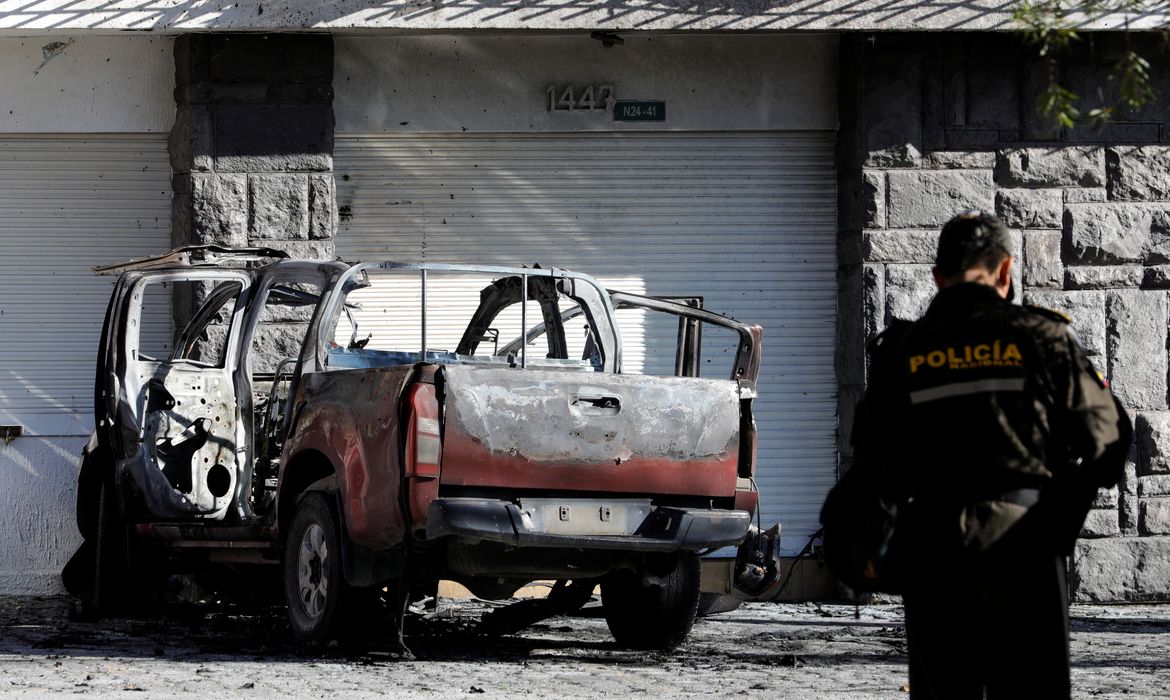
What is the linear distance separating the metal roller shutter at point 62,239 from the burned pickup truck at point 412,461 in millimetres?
1799

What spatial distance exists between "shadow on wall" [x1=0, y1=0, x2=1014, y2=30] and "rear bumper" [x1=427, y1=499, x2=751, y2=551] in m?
4.56

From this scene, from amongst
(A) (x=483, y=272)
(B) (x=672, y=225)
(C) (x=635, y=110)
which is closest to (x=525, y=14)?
(C) (x=635, y=110)

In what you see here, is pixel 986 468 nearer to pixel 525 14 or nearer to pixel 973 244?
pixel 973 244

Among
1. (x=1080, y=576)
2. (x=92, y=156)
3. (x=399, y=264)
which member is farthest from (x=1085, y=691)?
(x=92, y=156)

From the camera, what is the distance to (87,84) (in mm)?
12469

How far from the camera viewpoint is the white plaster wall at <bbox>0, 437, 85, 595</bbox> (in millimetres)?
12383

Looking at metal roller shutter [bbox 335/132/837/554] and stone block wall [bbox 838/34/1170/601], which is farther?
metal roller shutter [bbox 335/132/837/554]

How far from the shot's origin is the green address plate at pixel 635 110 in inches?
504

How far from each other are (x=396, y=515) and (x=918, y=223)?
18.6ft

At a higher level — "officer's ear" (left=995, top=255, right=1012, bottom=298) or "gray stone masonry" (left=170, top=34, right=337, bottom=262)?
"gray stone masonry" (left=170, top=34, right=337, bottom=262)

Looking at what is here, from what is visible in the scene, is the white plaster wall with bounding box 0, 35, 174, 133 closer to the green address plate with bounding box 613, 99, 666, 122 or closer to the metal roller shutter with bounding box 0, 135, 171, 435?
the metal roller shutter with bounding box 0, 135, 171, 435

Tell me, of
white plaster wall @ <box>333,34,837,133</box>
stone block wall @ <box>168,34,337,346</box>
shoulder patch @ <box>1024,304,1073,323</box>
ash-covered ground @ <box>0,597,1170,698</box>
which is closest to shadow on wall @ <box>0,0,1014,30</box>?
stone block wall @ <box>168,34,337,346</box>

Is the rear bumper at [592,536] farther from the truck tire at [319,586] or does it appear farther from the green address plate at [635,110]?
the green address plate at [635,110]

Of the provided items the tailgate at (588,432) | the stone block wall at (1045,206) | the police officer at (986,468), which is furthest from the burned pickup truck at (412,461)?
the police officer at (986,468)
